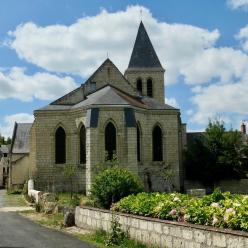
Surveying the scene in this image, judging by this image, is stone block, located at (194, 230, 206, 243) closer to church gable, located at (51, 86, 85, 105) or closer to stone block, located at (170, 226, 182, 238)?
stone block, located at (170, 226, 182, 238)

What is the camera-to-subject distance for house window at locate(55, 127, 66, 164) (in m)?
31.3

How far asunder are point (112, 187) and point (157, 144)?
754 inches

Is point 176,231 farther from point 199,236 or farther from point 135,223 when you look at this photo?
point 135,223

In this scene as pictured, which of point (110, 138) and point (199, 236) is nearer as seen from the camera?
point (199, 236)

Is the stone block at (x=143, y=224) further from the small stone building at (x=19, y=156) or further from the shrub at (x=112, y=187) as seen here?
the small stone building at (x=19, y=156)

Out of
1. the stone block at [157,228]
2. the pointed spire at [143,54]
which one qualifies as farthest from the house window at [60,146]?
the stone block at [157,228]

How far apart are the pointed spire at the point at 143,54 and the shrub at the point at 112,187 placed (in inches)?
1107

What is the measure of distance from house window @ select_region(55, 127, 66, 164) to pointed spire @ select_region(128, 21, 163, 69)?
1247 cm

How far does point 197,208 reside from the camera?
28.2ft

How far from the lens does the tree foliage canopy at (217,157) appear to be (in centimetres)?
3606

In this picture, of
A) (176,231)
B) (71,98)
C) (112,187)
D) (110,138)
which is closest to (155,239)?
(176,231)

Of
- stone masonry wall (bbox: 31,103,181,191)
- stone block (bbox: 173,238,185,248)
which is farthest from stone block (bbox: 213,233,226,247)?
stone masonry wall (bbox: 31,103,181,191)

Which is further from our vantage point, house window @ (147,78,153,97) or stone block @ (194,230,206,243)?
house window @ (147,78,153,97)

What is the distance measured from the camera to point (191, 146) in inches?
1490
